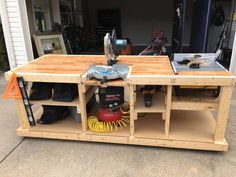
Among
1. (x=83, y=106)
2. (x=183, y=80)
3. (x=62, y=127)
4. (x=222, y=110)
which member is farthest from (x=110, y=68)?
(x=222, y=110)

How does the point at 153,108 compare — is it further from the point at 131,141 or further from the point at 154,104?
the point at 131,141

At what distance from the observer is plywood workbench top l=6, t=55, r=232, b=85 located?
72.3 inches

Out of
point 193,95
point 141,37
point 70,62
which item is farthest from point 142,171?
point 141,37

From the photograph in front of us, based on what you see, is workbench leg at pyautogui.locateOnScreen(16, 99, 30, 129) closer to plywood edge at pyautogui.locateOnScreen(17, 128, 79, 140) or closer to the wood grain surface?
plywood edge at pyautogui.locateOnScreen(17, 128, 79, 140)

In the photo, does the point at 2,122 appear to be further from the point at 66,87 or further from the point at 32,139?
the point at 66,87

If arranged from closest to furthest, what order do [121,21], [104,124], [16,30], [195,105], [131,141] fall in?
[195,105], [131,141], [104,124], [16,30], [121,21]

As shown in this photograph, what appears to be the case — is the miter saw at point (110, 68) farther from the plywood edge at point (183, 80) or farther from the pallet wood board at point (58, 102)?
the pallet wood board at point (58, 102)

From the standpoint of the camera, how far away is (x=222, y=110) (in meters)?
1.78

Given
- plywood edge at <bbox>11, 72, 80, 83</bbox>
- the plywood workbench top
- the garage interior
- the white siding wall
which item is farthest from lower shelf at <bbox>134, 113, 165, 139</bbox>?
the garage interior

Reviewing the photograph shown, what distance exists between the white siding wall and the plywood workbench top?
1.91 meters

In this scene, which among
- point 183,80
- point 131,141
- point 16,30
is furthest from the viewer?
point 16,30

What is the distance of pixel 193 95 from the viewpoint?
199cm

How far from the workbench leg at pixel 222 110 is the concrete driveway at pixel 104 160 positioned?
0.19 meters

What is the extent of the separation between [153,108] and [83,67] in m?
0.83
